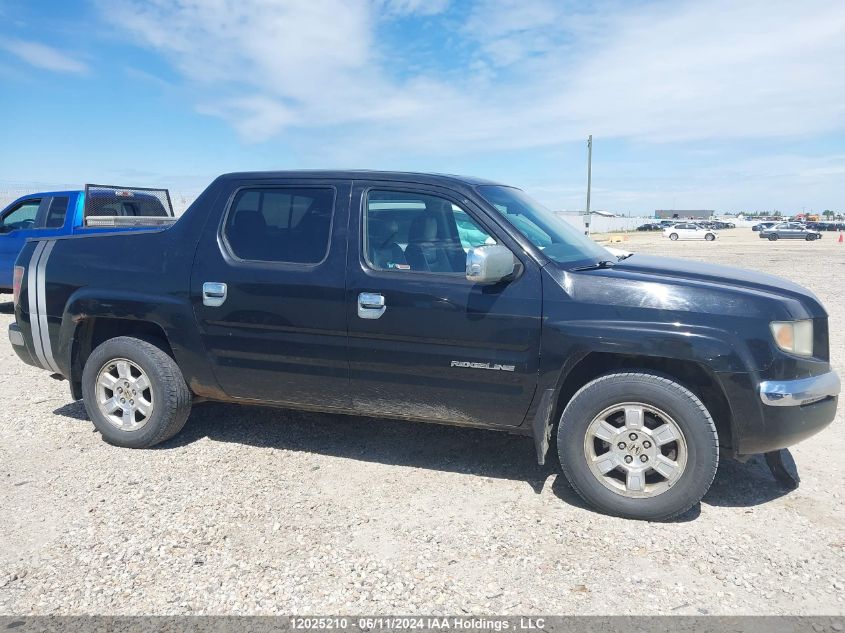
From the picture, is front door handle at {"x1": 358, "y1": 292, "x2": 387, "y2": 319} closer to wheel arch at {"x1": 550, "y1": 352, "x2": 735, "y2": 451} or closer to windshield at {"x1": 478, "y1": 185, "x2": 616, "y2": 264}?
windshield at {"x1": 478, "y1": 185, "x2": 616, "y2": 264}

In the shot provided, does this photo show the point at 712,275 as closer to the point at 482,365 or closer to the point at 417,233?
the point at 482,365

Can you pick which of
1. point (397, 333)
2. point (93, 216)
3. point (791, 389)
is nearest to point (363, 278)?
Answer: point (397, 333)

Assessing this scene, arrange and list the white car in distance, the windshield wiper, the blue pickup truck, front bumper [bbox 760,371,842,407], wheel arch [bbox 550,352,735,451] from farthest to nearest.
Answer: the white car in distance
the blue pickup truck
the windshield wiper
wheel arch [bbox 550,352,735,451]
front bumper [bbox 760,371,842,407]

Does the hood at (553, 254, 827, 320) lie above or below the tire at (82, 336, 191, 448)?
above

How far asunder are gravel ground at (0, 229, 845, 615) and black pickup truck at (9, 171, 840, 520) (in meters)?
0.35

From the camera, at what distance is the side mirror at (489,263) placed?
11.7 feet

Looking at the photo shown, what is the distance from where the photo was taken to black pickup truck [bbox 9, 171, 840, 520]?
3.56 metres

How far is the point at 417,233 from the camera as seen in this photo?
4.11 metres

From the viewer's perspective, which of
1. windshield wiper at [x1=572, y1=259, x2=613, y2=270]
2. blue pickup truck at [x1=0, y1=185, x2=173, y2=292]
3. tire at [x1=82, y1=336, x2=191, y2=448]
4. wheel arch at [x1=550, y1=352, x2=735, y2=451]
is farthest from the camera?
blue pickup truck at [x1=0, y1=185, x2=173, y2=292]

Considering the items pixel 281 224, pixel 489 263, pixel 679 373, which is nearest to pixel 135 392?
pixel 281 224

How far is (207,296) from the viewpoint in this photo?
14.3ft

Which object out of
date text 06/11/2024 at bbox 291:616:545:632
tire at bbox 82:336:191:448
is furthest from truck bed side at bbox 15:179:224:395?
date text 06/11/2024 at bbox 291:616:545:632

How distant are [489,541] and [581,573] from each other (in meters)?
0.51

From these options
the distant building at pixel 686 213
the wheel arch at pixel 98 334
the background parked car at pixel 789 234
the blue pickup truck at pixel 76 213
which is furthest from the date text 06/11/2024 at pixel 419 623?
the distant building at pixel 686 213
